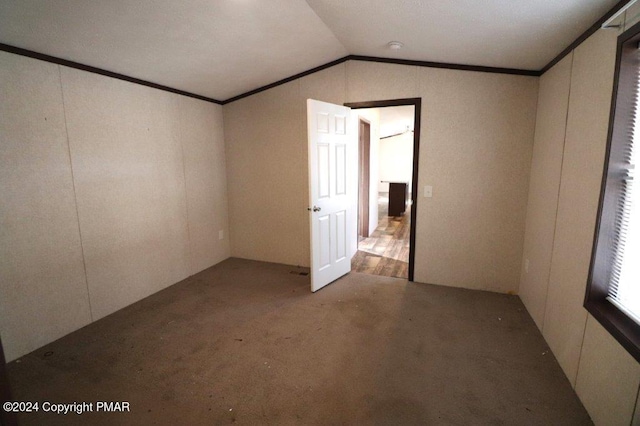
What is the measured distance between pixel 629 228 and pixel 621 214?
0.29 ft

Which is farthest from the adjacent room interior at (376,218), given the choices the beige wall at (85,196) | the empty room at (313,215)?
the beige wall at (85,196)

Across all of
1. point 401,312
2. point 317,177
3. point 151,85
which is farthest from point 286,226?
point 151,85

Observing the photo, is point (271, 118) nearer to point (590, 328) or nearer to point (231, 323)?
point (231, 323)

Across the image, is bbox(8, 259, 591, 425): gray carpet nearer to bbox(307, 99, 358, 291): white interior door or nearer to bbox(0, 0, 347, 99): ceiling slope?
bbox(307, 99, 358, 291): white interior door

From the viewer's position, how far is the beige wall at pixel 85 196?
7.37ft

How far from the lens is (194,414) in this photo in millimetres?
1783

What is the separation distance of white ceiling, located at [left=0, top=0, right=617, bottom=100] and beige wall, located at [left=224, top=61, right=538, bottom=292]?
26 cm

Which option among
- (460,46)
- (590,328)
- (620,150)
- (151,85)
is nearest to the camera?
(620,150)

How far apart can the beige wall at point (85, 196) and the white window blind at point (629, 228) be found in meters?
3.81

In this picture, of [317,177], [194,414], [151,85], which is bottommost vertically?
[194,414]

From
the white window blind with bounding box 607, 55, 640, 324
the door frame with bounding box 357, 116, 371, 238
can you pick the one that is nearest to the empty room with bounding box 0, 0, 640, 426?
the white window blind with bounding box 607, 55, 640, 324

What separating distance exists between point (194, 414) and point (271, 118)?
10.9 ft

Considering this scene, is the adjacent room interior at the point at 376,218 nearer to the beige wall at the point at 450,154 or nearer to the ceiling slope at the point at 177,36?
the beige wall at the point at 450,154

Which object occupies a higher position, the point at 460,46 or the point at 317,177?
the point at 460,46
